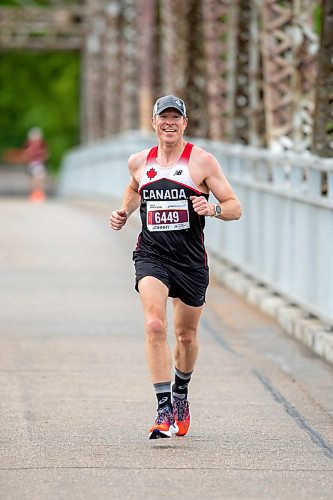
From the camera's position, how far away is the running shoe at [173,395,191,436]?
923 cm

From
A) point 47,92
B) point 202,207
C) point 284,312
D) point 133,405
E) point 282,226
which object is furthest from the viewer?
point 47,92

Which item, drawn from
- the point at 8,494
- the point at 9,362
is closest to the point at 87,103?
→ the point at 9,362

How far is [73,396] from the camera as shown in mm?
10570

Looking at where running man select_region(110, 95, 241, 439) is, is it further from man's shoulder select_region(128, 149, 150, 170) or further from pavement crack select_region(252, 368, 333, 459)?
pavement crack select_region(252, 368, 333, 459)

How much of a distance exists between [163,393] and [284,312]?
16.9 ft

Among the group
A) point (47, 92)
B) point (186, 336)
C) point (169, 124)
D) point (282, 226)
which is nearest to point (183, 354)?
point (186, 336)

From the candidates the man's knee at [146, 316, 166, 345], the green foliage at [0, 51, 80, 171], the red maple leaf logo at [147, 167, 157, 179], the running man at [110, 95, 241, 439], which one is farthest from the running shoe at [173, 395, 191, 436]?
the green foliage at [0, 51, 80, 171]

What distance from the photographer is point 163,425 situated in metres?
8.96

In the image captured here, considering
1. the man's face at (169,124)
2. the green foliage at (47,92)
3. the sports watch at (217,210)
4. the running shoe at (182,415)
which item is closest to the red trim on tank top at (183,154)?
the man's face at (169,124)

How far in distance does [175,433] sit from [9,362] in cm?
302

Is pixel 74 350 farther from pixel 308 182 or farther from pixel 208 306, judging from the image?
pixel 208 306

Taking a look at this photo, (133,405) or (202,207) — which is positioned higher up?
(202,207)

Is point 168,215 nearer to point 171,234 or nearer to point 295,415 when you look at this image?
point 171,234

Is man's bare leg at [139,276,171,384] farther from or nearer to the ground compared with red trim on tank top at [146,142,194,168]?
nearer to the ground
